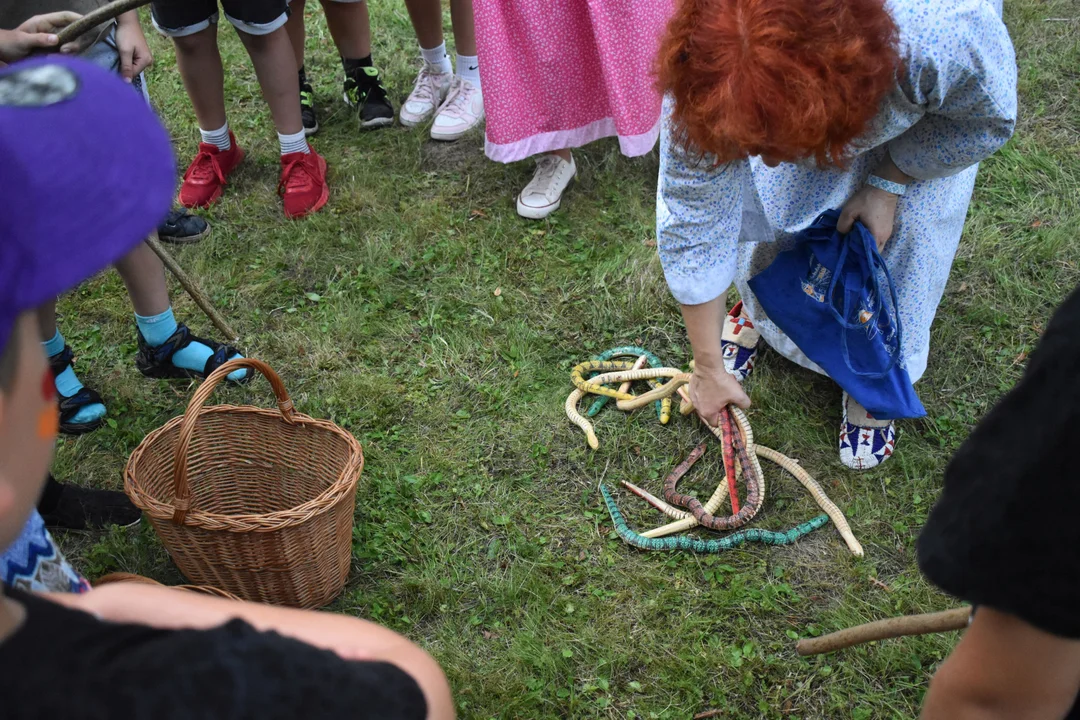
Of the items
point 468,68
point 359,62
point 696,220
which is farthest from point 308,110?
point 696,220

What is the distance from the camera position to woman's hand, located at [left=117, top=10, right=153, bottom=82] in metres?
2.36

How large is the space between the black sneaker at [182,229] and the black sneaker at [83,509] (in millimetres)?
1222

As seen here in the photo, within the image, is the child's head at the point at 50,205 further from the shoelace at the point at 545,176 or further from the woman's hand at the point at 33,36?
the shoelace at the point at 545,176

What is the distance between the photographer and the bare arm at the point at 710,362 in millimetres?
2125

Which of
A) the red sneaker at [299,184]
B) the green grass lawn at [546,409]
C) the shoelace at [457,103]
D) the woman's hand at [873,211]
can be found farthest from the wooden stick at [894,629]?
the shoelace at [457,103]

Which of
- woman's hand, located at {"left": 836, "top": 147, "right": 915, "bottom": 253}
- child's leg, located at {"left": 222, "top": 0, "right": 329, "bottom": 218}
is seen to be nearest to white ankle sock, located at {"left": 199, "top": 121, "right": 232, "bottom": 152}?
child's leg, located at {"left": 222, "top": 0, "right": 329, "bottom": 218}

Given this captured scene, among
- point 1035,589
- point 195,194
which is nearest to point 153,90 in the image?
point 195,194

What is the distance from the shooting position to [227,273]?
10.3ft

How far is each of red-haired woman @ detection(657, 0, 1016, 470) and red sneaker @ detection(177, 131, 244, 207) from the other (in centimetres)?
212

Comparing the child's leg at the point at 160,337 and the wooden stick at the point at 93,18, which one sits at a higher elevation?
the wooden stick at the point at 93,18

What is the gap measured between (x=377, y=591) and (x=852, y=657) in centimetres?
114

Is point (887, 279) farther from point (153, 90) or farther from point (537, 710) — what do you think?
point (153, 90)

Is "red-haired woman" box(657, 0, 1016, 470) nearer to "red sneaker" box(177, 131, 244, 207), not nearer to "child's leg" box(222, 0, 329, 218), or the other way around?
"child's leg" box(222, 0, 329, 218)

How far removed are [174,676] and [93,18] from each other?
186cm
